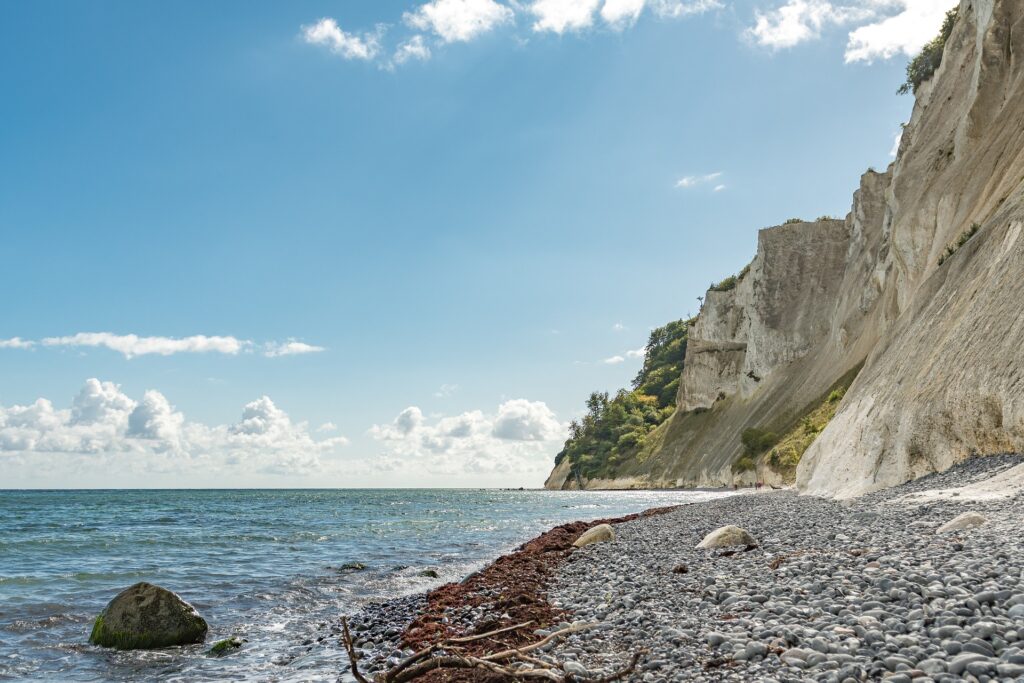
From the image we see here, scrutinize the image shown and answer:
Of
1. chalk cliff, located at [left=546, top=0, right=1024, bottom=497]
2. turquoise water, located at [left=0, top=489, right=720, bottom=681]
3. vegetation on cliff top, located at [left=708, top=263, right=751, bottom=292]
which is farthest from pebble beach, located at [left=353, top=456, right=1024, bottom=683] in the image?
vegetation on cliff top, located at [left=708, top=263, right=751, bottom=292]

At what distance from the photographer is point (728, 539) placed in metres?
12.7

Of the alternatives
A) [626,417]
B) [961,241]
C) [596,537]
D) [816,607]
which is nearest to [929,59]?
[961,241]

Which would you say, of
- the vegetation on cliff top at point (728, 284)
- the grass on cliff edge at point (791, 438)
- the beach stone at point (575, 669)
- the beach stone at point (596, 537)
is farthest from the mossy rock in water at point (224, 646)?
the vegetation on cliff top at point (728, 284)

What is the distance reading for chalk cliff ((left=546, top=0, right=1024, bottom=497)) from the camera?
1752cm

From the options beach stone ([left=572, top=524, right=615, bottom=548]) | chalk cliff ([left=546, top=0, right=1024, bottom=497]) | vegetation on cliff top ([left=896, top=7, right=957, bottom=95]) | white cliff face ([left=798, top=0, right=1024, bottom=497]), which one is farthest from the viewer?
vegetation on cliff top ([left=896, top=7, right=957, bottom=95])

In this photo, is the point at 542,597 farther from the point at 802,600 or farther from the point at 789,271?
the point at 789,271

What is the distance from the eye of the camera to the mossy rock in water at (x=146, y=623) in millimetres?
10758

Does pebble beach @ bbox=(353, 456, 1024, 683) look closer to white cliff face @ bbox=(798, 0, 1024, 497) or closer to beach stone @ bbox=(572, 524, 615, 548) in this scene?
white cliff face @ bbox=(798, 0, 1024, 497)

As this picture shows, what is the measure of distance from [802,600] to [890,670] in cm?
245

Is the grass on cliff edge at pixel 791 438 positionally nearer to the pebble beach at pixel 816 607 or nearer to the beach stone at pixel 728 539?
the beach stone at pixel 728 539

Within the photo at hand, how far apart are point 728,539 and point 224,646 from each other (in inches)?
366

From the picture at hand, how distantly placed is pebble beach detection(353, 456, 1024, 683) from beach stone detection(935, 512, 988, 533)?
0.03 metres

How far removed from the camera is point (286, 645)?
34.8ft

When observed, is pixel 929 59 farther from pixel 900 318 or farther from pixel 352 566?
pixel 352 566
